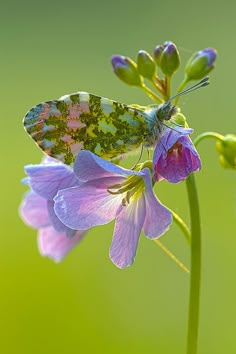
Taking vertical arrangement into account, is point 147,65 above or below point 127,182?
above

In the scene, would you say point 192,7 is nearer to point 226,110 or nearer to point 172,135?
point 226,110

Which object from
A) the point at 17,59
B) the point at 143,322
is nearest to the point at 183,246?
the point at 143,322

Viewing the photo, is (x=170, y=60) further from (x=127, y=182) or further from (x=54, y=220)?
(x=54, y=220)

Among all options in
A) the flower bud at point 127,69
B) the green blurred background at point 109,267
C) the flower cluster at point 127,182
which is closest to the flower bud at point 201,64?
the flower cluster at point 127,182

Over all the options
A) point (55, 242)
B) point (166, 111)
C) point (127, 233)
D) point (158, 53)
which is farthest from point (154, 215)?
point (55, 242)

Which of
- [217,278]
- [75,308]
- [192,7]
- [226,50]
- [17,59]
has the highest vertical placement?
[17,59]

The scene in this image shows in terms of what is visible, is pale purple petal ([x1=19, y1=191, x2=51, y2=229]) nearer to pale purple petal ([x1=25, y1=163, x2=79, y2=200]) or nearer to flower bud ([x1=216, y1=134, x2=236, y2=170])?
pale purple petal ([x1=25, y1=163, x2=79, y2=200])

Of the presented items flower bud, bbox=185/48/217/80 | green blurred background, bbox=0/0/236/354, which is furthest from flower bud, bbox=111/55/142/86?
green blurred background, bbox=0/0/236/354
